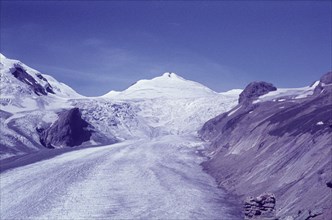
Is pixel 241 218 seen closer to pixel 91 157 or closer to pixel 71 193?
pixel 71 193

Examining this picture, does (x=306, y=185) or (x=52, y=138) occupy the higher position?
(x=52, y=138)

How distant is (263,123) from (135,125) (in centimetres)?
7438

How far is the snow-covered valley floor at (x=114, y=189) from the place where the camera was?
43688 millimetres

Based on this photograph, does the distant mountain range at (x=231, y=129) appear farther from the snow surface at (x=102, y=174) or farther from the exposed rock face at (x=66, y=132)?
the snow surface at (x=102, y=174)

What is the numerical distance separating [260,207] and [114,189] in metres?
32.4

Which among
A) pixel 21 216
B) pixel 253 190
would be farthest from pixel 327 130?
pixel 21 216

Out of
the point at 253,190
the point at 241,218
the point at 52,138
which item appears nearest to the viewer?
the point at 241,218

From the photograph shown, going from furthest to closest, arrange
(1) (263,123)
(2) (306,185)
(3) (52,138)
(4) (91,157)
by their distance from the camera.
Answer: (3) (52,138) → (4) (91,157) → (1) (263,123) → (2) (306,185)

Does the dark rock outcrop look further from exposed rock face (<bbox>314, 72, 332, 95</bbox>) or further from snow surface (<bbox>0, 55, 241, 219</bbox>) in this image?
snow surface (<bbox>0, 55, 241, 219</bbox>)

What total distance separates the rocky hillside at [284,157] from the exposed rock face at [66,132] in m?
35.7

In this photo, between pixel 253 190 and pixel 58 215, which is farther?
pixel 253 190

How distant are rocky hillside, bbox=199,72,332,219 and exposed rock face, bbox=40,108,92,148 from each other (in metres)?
35.7

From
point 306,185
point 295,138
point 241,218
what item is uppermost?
point 295,138

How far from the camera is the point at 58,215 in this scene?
4303 centimetres
